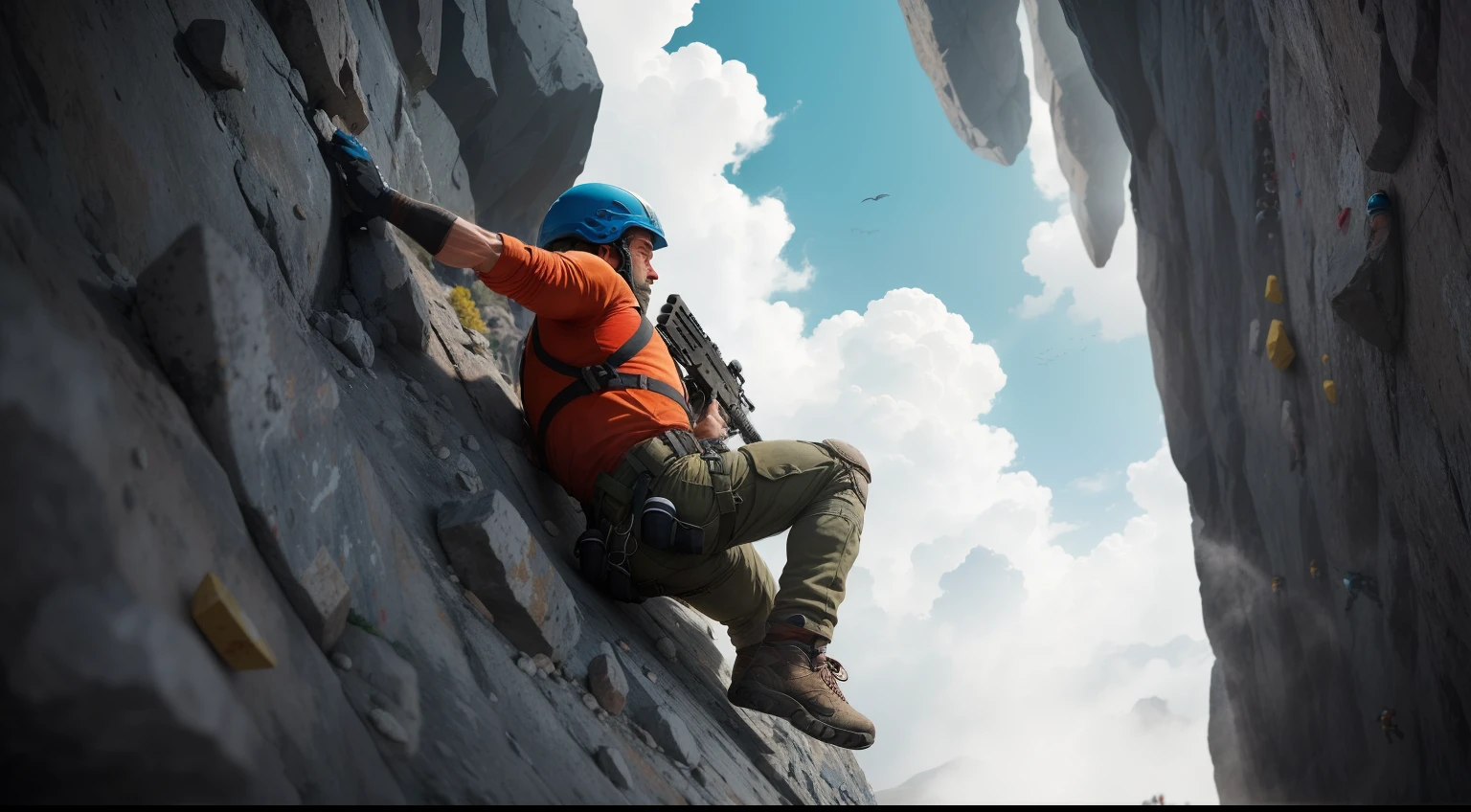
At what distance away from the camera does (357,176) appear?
3803 mm

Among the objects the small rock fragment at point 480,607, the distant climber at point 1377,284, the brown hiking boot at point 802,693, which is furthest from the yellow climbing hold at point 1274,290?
the small rock fragment at point 480,607

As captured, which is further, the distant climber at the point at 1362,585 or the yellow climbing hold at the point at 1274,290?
the yellow climbing hold at the point at 1274,290

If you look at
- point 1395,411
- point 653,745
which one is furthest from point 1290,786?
point 653,745

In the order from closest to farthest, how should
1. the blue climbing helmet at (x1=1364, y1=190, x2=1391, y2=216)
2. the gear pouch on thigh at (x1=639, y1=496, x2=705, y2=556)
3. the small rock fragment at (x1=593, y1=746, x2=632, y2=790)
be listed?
the small rock fragment at (x1=593, y1=746, x2=632, y2=790), the gear pouch on thigh at (x1=639, y1=496, x2=705, y2=556), the blue climbing helmet at (x1=1364, y1=190, x2=1391, y2=216)

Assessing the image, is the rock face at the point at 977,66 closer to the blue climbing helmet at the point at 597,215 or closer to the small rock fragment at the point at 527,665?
the blue climbing helmet at the point at 597,215

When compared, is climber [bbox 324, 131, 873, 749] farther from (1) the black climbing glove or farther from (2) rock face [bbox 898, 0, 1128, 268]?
(2) rock face [bbox 898, 0, 1128, 268]

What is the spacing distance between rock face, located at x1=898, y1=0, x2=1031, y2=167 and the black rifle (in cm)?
3134

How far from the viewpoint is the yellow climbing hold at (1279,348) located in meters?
7.22

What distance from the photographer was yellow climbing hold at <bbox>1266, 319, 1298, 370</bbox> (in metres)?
7.22

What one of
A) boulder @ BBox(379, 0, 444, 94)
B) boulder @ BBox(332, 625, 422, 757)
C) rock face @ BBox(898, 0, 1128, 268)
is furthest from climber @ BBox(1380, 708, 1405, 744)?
rock face @ BBox(898, 0, 1128, 268)

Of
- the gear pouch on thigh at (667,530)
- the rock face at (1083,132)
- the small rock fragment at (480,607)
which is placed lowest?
the small rock fragment at (480,607)

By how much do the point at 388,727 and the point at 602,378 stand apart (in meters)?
2.27

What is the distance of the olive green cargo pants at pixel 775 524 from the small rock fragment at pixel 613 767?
3.98 ft

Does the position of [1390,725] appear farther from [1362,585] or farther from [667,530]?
[667,530]
